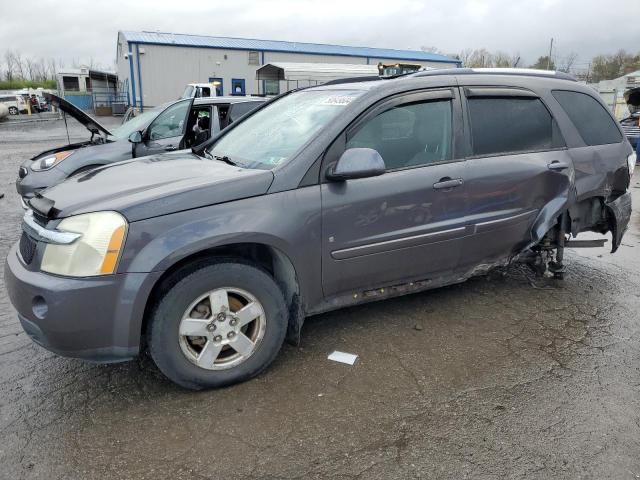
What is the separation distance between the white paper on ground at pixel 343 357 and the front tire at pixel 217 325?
0.46 metres

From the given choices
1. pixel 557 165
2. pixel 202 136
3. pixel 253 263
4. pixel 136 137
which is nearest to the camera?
pixel 253 263

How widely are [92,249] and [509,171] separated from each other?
298cm

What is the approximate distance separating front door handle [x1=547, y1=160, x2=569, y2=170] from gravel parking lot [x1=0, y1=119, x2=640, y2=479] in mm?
1185

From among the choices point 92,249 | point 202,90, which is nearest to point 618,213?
point 92,249

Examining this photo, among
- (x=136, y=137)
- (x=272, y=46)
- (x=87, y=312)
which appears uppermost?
(x=272, y=46)

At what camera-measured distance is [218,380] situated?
2906 millimetres

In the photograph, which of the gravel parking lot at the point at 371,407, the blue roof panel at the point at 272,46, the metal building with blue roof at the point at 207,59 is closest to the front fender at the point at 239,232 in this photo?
the gravel parking lot at the point at 371,407

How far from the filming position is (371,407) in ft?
9.20

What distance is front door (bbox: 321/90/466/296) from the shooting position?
318cm

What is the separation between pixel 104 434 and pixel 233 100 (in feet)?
20.8

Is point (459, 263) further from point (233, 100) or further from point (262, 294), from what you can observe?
point (233, 100)

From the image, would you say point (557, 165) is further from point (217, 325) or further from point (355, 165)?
point (217, 325)

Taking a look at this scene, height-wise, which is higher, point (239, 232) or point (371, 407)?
point (239, 232)

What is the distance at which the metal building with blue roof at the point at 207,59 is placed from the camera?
3325 centimetres
